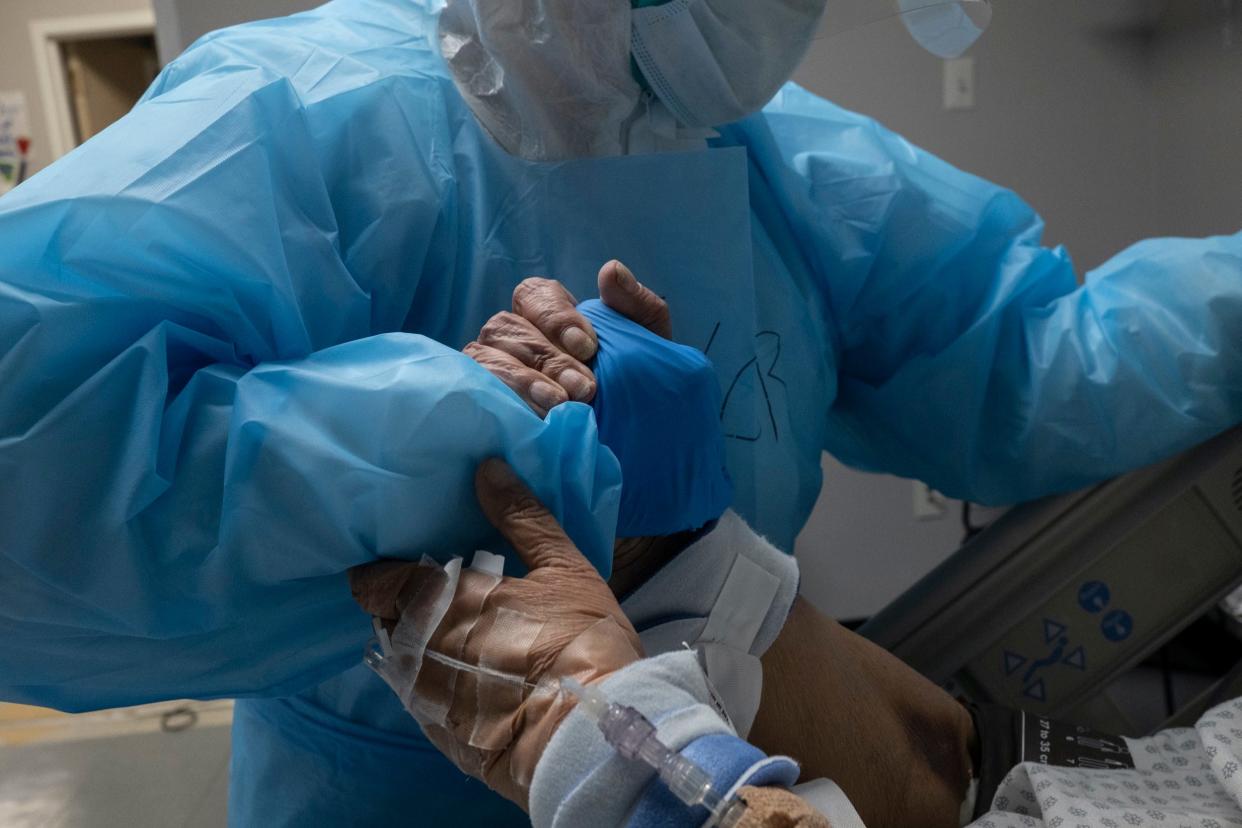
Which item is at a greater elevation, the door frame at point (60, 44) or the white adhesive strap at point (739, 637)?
the door frame at point (60, 44)

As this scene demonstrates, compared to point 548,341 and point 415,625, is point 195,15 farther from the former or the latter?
point 415,625

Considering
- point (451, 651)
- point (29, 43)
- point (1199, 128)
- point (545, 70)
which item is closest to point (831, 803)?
point (451, 651)

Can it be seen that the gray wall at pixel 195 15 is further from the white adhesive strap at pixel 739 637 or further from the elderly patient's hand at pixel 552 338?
the white adhesive strap at pixel 739 637

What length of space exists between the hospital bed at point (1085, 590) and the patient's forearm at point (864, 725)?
0.63 feet

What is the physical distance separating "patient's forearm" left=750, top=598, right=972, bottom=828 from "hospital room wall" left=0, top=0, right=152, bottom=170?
4.15 meters

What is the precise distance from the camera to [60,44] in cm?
423

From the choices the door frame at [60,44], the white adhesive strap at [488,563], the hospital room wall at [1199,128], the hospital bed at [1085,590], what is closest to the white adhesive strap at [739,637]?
the white adhesive strap at [488,563]

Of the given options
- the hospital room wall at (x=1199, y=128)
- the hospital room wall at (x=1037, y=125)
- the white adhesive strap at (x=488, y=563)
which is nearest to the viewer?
the white adhesive strap at (x=488, y=563)

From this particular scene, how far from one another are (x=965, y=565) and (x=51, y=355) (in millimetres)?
981

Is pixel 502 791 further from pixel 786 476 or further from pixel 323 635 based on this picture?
pixel 786 476

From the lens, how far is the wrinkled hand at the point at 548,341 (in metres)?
0.64

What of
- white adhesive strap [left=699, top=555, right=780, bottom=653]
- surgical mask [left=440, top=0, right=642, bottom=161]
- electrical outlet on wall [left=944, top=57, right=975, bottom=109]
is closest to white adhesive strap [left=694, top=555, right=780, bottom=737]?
white adhesive strap [left=699, top=555, right=780, bottom=653]

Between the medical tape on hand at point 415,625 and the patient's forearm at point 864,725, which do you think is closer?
the medical tape on hand at point 415,625

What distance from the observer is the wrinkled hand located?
0.64 metres
